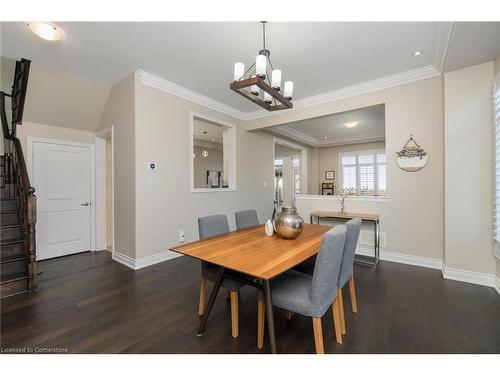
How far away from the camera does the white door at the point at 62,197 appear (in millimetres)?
3459

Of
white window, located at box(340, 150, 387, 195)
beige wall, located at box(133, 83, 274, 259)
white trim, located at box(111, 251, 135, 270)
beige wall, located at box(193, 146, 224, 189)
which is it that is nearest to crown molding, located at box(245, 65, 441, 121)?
beige wall, located at box(133, 83, 274, 259)

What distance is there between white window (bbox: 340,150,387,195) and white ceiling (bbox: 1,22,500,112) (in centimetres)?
456

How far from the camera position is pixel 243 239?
197cm

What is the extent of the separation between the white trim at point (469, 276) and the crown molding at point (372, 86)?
2449 millimetres

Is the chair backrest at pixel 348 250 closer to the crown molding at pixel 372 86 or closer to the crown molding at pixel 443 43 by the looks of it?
the crown molding at pixel 443 43

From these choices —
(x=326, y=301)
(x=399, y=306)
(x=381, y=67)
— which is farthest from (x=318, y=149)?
(x=326, y=301)

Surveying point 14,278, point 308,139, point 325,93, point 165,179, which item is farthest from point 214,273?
point 308,139

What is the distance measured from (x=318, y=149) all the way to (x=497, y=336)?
22.9 feet

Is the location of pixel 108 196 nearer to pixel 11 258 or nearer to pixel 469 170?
pixel 11 258

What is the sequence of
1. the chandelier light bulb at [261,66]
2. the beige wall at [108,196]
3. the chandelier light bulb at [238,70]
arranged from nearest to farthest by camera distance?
the chandelier light bulb at [261,66] → the chandelier light bulb at [238,70] → the beige wall at [108,196]

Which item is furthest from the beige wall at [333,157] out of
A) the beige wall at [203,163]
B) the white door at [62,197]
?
the white door at [62,197]

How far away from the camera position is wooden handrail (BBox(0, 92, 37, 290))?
2.48 metres

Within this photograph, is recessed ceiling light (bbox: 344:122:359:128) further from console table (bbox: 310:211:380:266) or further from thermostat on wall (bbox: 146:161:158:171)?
thermostat on wall (bbox: 146:161:158:171)
